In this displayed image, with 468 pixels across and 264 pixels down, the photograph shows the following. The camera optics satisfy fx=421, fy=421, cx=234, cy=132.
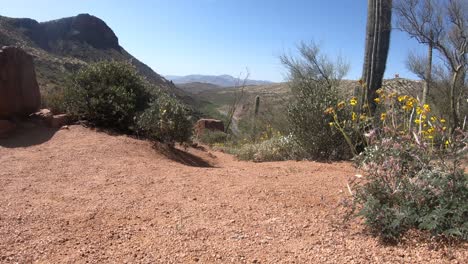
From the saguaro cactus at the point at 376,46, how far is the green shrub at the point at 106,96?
4.34 m

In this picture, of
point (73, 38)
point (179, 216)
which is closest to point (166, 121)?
point (179, 216)

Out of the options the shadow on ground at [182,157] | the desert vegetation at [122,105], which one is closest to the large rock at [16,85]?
the desert vegetation at [122,105]

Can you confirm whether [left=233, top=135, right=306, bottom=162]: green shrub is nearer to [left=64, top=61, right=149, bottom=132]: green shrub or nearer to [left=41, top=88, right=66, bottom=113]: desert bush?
[left=64, top=61, right=149, bottom=132]: green shrub

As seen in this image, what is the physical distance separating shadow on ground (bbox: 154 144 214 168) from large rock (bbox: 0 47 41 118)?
276 cm

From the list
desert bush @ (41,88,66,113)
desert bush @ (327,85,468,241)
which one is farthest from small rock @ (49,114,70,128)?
desert bush @ (327,85,468,241)

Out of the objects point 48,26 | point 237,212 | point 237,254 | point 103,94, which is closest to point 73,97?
point 103,94

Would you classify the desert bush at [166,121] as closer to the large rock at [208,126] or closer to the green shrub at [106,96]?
the green shrub at [106,96]

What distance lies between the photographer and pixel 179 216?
11.2ft

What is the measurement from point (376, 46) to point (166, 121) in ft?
13.2

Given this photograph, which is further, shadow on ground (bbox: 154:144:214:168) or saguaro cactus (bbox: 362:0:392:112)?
saguaro cactus (bbox: 362:0:392:112)

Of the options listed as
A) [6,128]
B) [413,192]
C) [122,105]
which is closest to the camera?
[413,192]

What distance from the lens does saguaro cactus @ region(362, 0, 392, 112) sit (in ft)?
24.8

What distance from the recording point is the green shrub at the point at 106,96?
7914 millimetres

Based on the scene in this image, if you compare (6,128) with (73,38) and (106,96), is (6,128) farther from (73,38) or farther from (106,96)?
(73,38)
